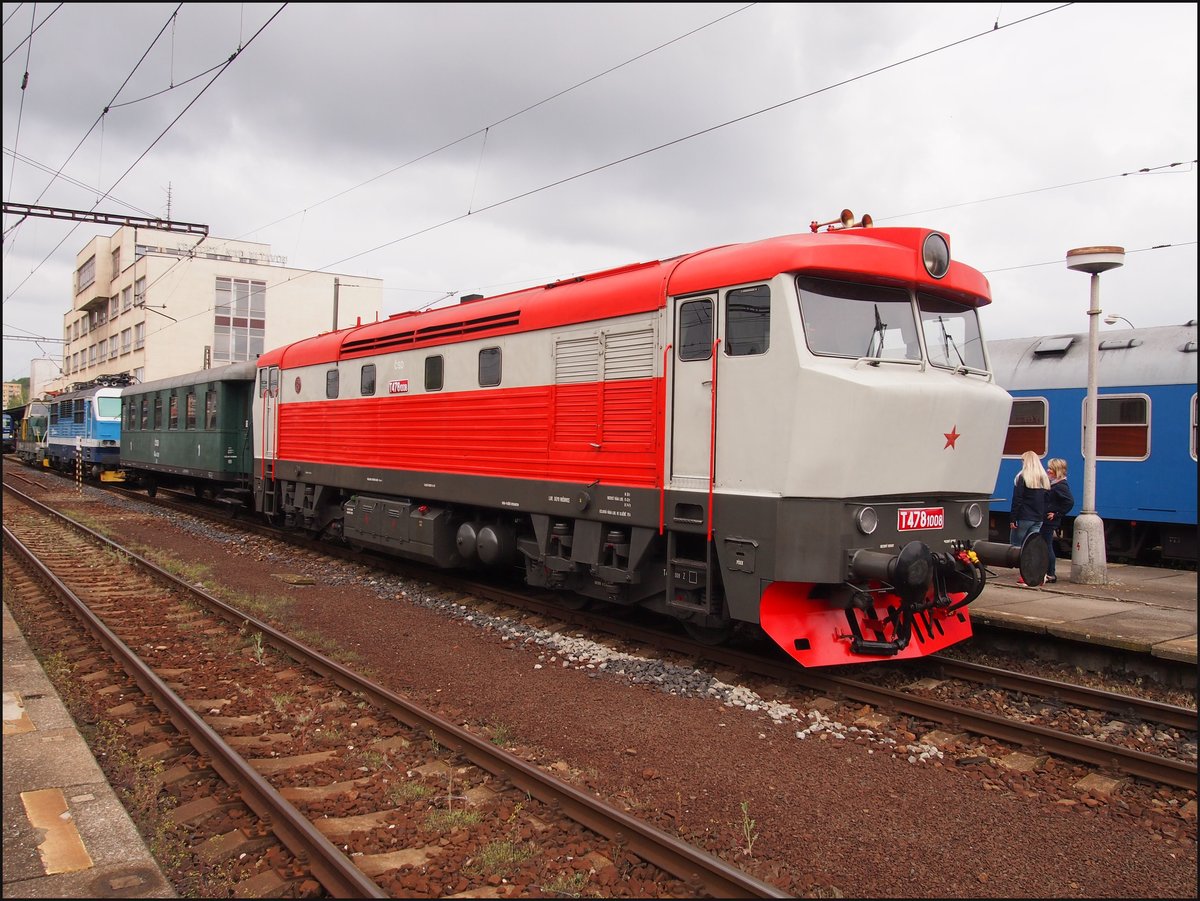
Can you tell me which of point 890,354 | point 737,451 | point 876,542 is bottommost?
point 876,542

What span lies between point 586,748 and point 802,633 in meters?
2.14

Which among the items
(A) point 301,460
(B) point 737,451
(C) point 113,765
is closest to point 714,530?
(B) point 737,451

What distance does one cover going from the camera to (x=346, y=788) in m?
5.55

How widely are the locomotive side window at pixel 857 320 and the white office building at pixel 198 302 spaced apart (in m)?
46.1

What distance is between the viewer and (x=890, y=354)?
7383 mm

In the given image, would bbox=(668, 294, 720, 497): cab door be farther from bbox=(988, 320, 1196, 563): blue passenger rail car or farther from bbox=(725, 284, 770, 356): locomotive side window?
bbox=(988, 320, 1196, 563): blue passenger rail car

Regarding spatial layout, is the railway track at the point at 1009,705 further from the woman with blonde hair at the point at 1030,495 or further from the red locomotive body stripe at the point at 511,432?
the woman with blonde hair at the point at 1030,495

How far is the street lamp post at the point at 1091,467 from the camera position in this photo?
10.9 meters

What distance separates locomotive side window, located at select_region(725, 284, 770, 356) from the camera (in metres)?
7.05

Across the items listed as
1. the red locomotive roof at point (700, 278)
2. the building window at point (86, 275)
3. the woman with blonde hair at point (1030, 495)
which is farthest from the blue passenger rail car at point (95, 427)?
the building window at point (86, 275)

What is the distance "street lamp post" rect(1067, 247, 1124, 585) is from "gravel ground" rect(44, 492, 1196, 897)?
19.3ft

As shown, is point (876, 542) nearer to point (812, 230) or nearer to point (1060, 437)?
point (812, 230)

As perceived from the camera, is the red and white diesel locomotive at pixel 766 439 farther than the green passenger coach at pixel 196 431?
No

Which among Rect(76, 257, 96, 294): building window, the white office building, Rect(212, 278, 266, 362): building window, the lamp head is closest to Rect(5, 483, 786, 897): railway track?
the lamp head
